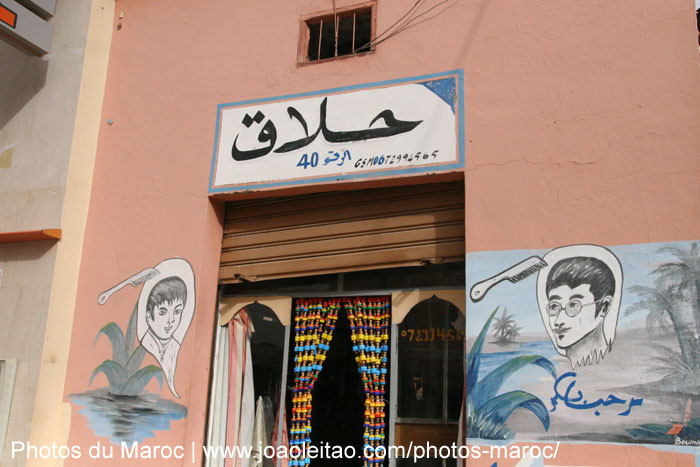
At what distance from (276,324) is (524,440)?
2792 mm

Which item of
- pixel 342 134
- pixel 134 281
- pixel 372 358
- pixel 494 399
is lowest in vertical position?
pixel 494 399

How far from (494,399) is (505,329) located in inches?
21.8

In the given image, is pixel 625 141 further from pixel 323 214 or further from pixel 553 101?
pixel 323 214

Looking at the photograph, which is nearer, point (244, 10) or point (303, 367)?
point (303, 367)

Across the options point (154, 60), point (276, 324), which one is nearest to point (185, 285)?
point (276, 324)

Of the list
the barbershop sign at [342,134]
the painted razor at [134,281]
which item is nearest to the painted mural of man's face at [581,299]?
the barbershop sign at [342,134]

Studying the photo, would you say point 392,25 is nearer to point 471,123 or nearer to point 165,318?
point 471,123

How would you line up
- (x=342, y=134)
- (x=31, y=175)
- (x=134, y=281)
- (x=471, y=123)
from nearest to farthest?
(x=471, y=123) < (x=342, y=134) < (x=134, y=281) < (x=31, y=175)

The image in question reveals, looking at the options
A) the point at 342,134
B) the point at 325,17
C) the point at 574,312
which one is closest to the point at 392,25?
the point at 325,17

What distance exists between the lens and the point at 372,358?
21.3ft

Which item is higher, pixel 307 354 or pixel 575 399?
pixel 307 354

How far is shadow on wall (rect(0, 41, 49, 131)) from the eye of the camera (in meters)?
8.05

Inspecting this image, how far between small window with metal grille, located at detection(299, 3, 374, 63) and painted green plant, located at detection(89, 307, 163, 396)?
10.7 ft

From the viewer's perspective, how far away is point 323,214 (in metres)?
6.80
